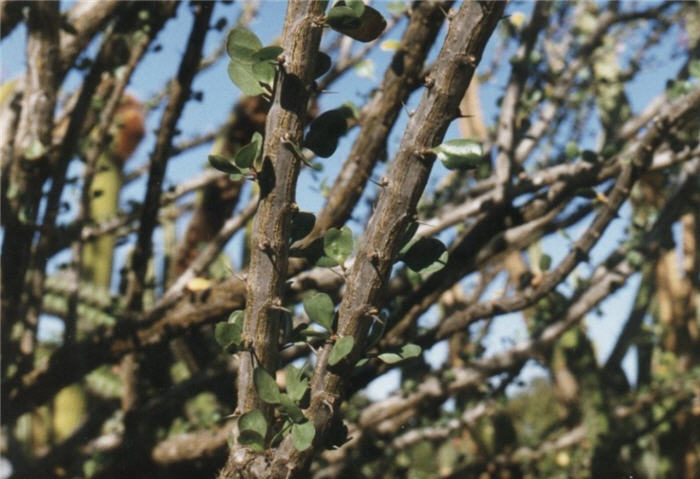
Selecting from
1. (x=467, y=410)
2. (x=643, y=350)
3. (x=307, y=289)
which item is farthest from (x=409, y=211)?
(x=643, y=350)

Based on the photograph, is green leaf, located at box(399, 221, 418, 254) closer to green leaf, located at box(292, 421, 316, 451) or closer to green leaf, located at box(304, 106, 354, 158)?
green leaf, located at box(304, 106, 354, 158)

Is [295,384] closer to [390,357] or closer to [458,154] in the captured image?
[390,357]

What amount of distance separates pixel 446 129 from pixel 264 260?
27 centimetres

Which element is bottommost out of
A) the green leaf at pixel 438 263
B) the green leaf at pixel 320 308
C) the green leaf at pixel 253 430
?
the green leaf at pixel 253 430

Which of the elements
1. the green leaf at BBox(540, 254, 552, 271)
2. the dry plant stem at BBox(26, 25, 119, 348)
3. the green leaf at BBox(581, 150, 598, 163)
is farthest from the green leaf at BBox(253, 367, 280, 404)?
the dry plant stem at BBox(26, 25, 119, 348)

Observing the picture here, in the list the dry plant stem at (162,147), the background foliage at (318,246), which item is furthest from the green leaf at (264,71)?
the dry plant stem at (162,147)

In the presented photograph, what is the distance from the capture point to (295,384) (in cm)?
95

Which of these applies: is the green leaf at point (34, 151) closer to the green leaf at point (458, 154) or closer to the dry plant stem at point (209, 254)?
the dry plant stem at point (209, 254)

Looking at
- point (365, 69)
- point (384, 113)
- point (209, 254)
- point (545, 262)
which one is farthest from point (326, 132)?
point (209, 254)

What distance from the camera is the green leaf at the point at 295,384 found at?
941 mm

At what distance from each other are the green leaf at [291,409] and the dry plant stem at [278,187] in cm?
6

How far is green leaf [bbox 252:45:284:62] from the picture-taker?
3.00ft

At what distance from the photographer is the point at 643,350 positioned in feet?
16.5

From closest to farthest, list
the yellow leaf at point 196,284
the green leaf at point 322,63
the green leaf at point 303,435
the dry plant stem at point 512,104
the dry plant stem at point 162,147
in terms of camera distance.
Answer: the green leaf at point 303,435, the green leaf at point 322,63, the dry plant stem at point 512,104, the dry plant stem at point 162,147, the yellow leaf at point 196,284
